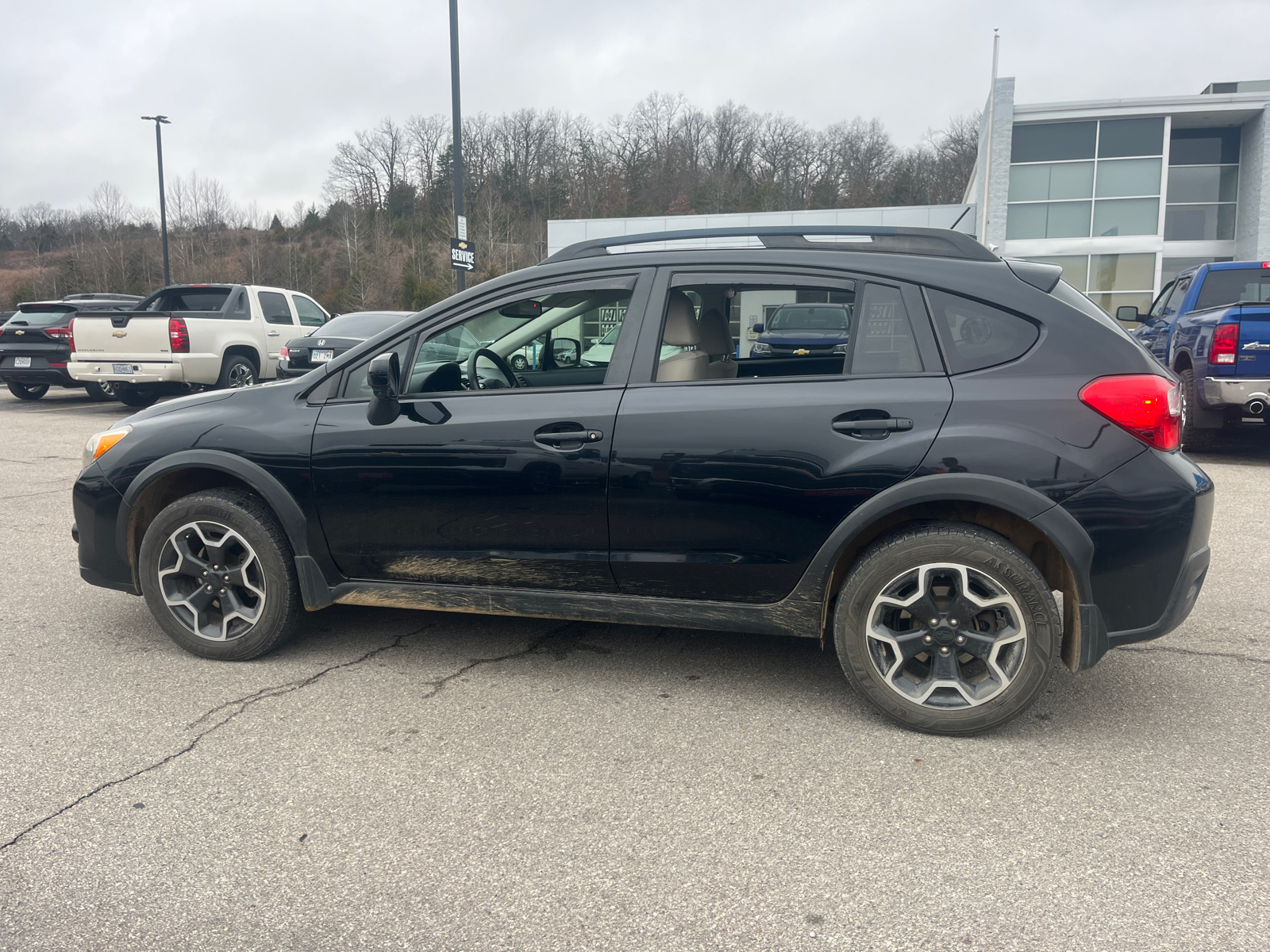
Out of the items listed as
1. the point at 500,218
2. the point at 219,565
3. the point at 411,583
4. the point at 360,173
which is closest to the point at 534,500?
the point at 411,583

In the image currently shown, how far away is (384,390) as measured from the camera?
3.66 meters

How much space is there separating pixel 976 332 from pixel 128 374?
1339 centimetres

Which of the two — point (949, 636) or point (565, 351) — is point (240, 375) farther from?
point (949, 636)

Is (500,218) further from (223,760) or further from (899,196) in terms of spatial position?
(223,760)

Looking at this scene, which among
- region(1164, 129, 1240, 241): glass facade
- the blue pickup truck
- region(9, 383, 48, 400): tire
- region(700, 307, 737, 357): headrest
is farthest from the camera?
region(1164, 129, 1240, 241): glass facade

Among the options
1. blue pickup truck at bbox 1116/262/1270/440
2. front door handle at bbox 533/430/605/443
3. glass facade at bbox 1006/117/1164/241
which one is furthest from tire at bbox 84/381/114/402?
glass facade at bbox 1006/117/1164/241

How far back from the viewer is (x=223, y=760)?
3049mm

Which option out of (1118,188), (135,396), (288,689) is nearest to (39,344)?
(135,396)

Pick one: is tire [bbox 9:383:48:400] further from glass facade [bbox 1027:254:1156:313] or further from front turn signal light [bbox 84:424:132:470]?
glass facade [bbox 1027:254:1156:313]

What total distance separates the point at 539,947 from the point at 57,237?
4039 inches

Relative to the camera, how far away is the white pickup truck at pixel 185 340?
43.8 feet

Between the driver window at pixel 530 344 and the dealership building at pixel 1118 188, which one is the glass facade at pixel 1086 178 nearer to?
the dealership building at pixel 1118 188

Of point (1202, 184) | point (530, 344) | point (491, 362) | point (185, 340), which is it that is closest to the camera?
point (491, 362)

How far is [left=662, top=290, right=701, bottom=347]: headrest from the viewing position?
3.61m
